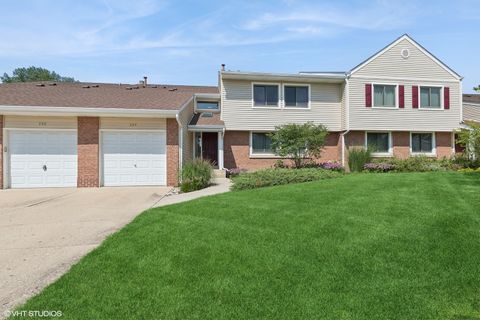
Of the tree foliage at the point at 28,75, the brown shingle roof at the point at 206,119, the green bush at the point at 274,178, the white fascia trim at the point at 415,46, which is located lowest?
the green bush at the point at 274,178

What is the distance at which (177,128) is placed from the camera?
1331 centimetres

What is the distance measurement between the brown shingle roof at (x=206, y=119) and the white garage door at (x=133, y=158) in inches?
155

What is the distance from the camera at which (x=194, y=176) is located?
11805mm

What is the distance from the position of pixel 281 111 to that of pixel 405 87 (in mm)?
7525

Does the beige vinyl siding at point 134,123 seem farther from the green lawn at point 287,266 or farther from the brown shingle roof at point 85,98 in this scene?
the green lawn at point 287,266

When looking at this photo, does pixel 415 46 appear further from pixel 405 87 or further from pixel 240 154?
pixel 240 154

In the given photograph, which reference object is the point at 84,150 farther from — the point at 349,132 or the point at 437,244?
the point at 349,132

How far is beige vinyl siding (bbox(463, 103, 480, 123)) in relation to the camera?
21047mm

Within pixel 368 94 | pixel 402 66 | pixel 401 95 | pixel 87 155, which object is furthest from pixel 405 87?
pixel 87 155

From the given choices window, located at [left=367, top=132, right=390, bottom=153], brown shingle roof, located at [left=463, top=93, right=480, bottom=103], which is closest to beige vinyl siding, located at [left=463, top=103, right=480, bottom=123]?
brown shingle roof, located at [left=463, top=93, right=480, bottom=103]

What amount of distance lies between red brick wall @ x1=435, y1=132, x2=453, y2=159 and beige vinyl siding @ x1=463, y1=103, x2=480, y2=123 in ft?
9.56

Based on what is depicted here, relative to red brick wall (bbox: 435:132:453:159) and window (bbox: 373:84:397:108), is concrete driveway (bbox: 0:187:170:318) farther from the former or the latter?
red brick wall (bbox: 435:132:453:159)

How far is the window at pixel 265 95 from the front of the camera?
58.9ft

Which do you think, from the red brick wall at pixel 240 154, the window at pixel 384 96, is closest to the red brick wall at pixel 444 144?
the window at pixel 384 96
